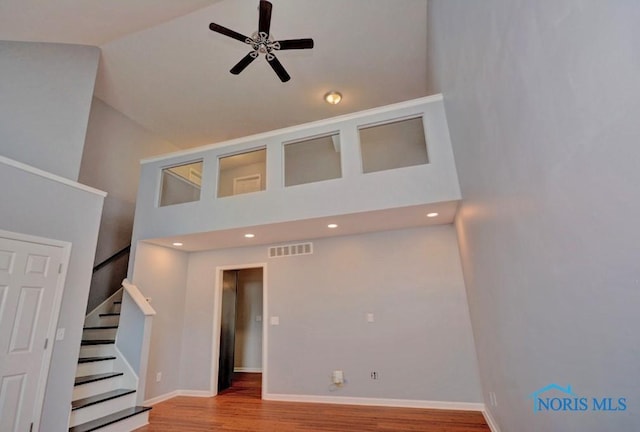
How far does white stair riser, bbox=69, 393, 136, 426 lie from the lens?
3.32m

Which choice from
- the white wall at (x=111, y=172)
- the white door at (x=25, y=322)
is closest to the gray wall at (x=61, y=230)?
the white door at (x=25, y=322)

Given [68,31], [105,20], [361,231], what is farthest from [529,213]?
[68,31]

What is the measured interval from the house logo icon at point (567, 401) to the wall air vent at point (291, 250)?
3.61m

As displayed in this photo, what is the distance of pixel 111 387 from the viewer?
4020 mm

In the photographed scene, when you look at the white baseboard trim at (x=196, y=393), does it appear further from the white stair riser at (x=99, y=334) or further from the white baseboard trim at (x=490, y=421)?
the white baseboard trim at (x=490, y=421)

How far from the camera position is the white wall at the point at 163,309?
4.81 meters

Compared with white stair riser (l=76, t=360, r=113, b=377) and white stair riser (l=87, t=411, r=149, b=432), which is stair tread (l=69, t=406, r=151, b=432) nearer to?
white stair riser (l=87, t=411, r=149, b=432)

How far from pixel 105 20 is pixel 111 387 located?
5.04m

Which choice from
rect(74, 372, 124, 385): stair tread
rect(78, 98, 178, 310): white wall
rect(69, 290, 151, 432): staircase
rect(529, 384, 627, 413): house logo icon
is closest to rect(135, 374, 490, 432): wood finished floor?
rect(69, 290, 151, 432): staircase

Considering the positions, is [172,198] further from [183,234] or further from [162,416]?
[162,416]

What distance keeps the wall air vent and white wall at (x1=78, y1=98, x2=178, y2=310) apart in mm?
3044

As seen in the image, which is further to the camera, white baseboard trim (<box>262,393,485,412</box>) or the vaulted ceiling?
the vaulted ceiling

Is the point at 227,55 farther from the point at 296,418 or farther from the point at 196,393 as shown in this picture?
the point at 196,393

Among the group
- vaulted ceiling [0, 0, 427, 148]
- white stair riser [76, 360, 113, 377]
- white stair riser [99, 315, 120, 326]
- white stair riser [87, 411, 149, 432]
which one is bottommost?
white stair riser [87, 411, 149, 432]
